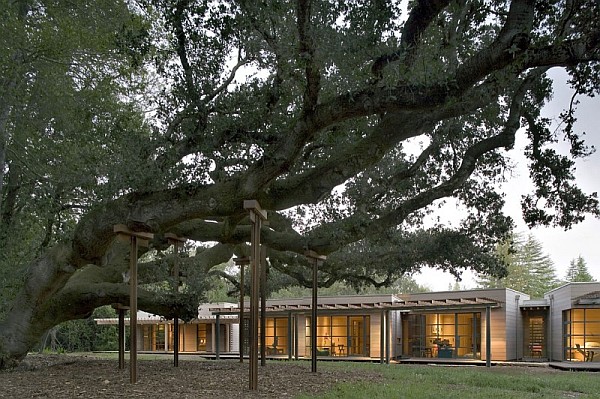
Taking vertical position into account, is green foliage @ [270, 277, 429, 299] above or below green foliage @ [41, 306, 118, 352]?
above

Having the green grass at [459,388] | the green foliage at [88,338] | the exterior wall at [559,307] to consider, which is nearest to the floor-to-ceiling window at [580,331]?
the exterior wall at [559,307]

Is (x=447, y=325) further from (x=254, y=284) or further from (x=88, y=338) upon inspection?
(x=88, y=338)

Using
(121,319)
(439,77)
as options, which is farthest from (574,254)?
(439,77)

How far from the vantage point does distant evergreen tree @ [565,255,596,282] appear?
50.2m

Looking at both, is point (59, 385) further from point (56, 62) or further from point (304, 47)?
point (304, 47)

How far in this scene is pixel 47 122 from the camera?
1193 cm

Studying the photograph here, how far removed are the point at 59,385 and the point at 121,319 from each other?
387cm

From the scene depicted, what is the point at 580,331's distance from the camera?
2303 centimetres

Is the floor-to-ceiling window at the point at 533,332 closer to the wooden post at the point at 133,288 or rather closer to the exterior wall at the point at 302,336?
the exterior wall at the point at 302,336

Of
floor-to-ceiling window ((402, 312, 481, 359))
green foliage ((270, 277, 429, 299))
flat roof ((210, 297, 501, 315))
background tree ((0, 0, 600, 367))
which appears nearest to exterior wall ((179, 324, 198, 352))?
flat roof ((210, 297, 501, 315))

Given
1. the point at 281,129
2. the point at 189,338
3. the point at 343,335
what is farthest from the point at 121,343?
the point at 189,338

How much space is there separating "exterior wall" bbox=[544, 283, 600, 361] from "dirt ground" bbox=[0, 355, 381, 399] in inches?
512

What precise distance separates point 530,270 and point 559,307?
29.5 metres

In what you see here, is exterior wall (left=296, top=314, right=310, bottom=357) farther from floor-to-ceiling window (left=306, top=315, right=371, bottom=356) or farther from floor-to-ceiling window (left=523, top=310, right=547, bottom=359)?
floor-to-ceiling window (left=523, top=310, right=547, bottom=359)
